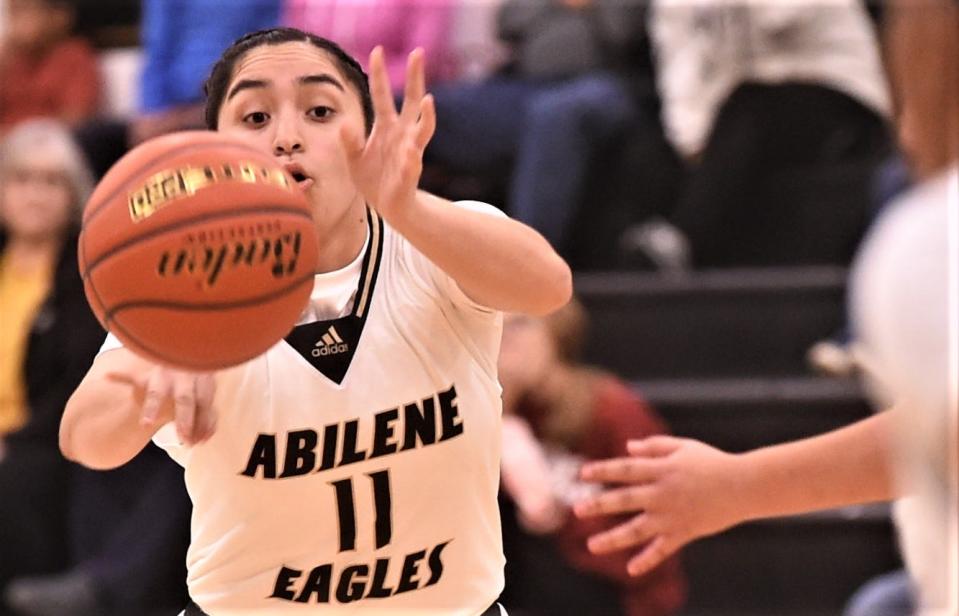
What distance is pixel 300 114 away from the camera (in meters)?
2.54

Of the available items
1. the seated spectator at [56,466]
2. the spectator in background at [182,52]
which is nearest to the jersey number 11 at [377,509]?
the seated spectator at [56,466]

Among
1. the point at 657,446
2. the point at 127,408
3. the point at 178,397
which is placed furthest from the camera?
the point at 657,446

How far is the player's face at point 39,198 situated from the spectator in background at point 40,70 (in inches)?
28.7

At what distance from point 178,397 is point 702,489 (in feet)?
3.03

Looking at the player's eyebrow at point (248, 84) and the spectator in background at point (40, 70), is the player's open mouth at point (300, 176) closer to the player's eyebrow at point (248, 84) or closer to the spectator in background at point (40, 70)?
the player's eyebrow at point (248, 84)

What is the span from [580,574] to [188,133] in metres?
2.75

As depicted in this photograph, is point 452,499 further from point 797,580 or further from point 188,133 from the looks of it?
point 797,580

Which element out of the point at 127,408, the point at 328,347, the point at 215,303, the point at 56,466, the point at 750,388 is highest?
the point at 215,303

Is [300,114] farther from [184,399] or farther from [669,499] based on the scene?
[669,499]

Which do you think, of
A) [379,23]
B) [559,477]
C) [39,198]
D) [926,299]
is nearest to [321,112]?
[926,299]

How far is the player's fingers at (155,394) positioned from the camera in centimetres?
233

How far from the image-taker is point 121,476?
5.22 m

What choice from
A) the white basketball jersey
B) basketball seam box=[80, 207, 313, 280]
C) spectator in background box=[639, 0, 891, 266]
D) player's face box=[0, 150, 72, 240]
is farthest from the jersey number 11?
player's face box=[0, 150, 72, 240]

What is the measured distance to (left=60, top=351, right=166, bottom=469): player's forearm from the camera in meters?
2.48
